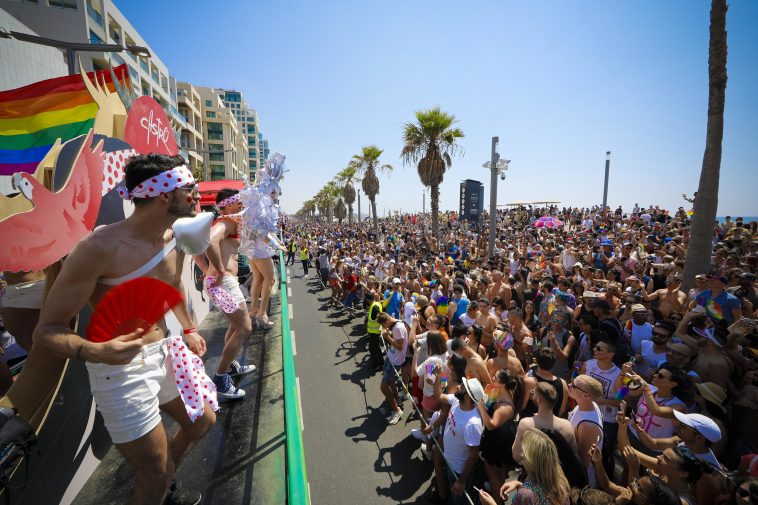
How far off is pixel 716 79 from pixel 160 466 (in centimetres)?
1092

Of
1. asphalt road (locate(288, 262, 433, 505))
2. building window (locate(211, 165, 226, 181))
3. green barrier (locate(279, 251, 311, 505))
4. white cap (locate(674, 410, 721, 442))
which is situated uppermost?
building window (locate(211, 165, 226, 181))

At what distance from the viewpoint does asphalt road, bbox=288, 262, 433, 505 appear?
17.1ft

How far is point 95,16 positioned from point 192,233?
115 feet

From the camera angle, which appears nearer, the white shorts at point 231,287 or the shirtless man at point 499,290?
the white shorts at point 231,287

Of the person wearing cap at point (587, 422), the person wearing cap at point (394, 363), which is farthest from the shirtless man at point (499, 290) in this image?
the person wearing cap at point (587, 422)

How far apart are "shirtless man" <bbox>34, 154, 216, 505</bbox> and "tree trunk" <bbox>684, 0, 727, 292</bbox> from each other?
9603 mm

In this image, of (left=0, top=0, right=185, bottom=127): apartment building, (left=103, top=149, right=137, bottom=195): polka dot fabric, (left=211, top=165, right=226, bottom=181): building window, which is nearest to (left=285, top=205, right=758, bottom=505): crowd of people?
(left=103, top=149, right=137, bottom=195): polka dot fabric

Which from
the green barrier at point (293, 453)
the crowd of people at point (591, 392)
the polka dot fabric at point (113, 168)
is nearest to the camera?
the green barrier at point (293, 453)

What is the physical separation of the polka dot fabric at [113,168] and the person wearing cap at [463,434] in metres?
3.96

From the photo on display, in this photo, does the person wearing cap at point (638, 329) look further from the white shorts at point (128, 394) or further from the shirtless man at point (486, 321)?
the white shorts at point (128, 394)

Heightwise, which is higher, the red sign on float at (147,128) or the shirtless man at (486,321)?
the red sign on float at (147,128)

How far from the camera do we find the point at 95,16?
25.3 meters

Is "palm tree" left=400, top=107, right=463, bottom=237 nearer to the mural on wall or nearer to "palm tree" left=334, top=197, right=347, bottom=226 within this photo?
the mural on wall

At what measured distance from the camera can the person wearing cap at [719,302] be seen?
19.0 feet
